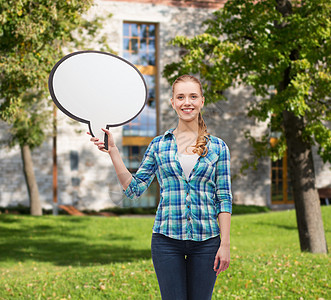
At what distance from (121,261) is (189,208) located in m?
8.78

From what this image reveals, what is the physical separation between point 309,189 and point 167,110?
1251cm

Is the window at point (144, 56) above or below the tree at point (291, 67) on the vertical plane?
above

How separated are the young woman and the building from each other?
1617 cm

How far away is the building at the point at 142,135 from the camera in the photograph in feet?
64.2

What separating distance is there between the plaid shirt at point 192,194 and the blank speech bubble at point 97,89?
335 mm

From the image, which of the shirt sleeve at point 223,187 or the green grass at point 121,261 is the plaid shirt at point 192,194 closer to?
the shirt sleeve at point 223,187

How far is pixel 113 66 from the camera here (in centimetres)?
254

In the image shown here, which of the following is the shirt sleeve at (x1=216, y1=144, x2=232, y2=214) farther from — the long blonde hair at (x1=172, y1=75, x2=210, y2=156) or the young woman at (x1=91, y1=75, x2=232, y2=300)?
the long blonde hair at (x1=172, y1=75, x2=210, y2=156)

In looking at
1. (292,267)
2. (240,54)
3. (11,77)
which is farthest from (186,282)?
(240,54)

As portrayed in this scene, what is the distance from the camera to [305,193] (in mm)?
9188

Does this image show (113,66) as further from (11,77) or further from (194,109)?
(11,77)

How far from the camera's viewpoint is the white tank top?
244 centimetres

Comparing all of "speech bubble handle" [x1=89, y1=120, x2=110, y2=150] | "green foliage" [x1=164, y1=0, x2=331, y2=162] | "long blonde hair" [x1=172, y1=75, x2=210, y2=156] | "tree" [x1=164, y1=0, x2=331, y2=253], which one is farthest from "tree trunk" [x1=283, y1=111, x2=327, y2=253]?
"speech bubble handle" [x1=89, y1=120, x2=110, y2=150]

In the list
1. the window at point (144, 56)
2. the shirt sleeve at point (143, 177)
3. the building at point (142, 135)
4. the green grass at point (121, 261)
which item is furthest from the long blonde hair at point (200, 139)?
the window at point (144, 56)
